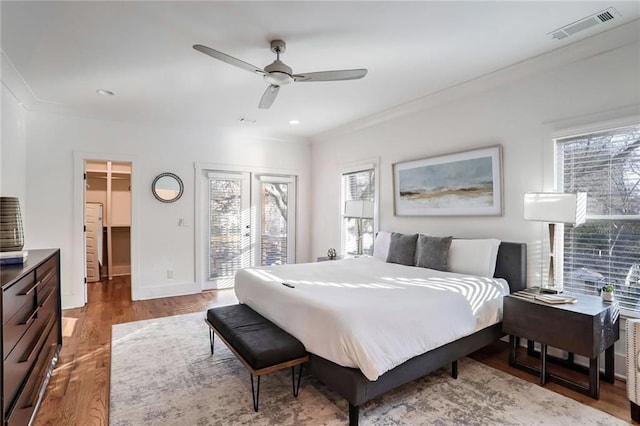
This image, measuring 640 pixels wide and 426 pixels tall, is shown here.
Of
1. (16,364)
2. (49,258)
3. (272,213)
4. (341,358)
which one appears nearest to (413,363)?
(341,358)

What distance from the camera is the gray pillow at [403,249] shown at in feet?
13.0

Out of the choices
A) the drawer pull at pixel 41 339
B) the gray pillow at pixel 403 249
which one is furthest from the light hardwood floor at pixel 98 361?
the gray pillow at pixel 403 249

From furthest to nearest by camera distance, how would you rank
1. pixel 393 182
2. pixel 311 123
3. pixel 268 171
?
pixel 268 171 < pixel 311 123 < pixel 393 182

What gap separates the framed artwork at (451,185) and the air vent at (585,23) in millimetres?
1116

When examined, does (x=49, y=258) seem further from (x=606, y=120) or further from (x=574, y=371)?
(x=606, y=120)

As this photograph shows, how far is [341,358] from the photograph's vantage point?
1999 millimetres

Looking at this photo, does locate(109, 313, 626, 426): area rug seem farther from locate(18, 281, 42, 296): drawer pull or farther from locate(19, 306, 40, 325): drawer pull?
locate(18, 281, 42, 296): drawer pull

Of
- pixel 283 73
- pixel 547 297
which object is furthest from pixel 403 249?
pixel 283 73

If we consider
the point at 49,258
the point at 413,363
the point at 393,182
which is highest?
the point at 393,182

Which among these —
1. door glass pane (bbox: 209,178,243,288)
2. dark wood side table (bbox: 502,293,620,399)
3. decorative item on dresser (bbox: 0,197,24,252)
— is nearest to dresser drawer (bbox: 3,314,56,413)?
decorative item on dresser (bbox: 0,197,24,252)

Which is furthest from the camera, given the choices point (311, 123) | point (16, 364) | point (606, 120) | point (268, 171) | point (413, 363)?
point (268, 171)

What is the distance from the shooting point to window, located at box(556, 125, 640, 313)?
2.66 meters

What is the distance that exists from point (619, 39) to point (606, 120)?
0.63 metres

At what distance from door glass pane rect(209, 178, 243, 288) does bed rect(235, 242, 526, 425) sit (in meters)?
2.56
